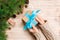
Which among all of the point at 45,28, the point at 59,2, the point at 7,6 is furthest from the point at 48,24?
the point at 7,6

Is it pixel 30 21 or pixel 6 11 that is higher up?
pixel 6 11

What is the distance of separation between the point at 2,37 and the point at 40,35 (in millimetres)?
321

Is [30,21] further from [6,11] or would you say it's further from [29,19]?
[6,11]

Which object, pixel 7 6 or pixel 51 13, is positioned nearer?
pixel 7 6

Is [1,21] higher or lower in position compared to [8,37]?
higher

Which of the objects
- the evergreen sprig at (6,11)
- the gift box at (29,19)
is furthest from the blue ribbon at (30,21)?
the evergreen sprig at (6,11)

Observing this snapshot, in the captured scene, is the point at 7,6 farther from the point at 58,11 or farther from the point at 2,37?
the point at 58,11

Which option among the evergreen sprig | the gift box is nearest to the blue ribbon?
the gift box

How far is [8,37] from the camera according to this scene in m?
2.15

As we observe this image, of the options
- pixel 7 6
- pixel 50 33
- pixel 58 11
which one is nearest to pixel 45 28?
pixel 50 33

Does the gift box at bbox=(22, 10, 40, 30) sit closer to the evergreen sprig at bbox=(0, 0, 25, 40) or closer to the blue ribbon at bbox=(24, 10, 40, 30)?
the blue ribbon at bbox=(24, 10, 40, 30)

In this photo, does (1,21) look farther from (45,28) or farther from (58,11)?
(58,11)

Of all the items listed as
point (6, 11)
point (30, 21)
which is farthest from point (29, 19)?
point (6, 11)

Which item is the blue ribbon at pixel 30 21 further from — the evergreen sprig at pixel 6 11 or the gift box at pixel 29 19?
the evergreen sprig at pixel 6 11
